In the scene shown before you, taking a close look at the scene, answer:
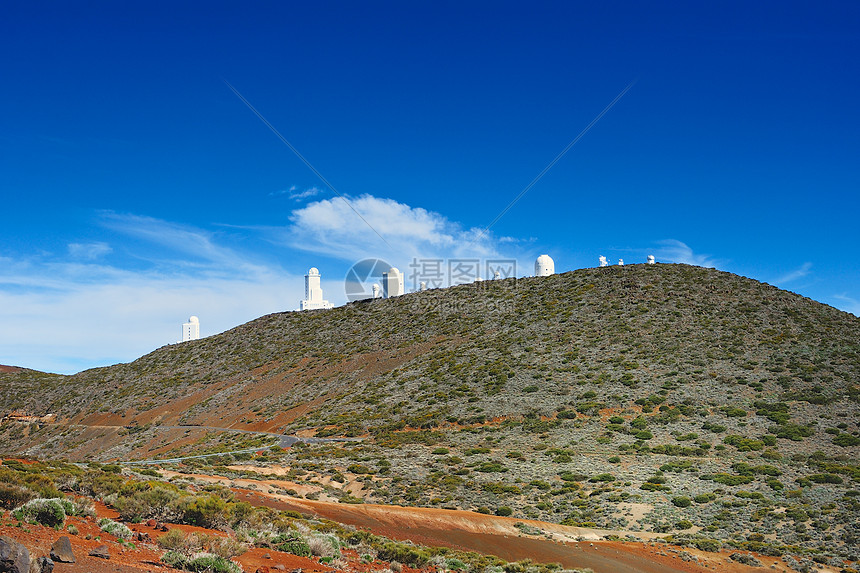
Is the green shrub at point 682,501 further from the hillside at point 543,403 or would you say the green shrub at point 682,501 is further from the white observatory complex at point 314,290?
the white observatory complex at point 314,290

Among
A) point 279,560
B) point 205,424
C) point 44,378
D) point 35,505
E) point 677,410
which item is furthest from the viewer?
point 44,378

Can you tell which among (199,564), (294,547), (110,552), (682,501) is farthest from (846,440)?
(110,552)

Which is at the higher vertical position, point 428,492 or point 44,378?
point 44,378

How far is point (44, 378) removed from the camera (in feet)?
230

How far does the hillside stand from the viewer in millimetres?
21797

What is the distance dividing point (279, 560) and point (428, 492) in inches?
523

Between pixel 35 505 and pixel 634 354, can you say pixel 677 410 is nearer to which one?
pixel 634 354

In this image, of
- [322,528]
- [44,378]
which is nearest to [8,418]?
[44,378]

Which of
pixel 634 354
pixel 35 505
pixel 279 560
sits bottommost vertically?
pixel 279 560

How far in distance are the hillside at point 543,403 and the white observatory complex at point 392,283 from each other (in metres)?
4.48

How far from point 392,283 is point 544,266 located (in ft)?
67.0

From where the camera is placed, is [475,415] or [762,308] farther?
[762,308]

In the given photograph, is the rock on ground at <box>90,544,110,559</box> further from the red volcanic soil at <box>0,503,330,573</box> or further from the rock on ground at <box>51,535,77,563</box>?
the rock on ground at <box>51,535,77,563</box>

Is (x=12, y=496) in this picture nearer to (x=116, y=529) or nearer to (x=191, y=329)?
(x=116, y=529)
